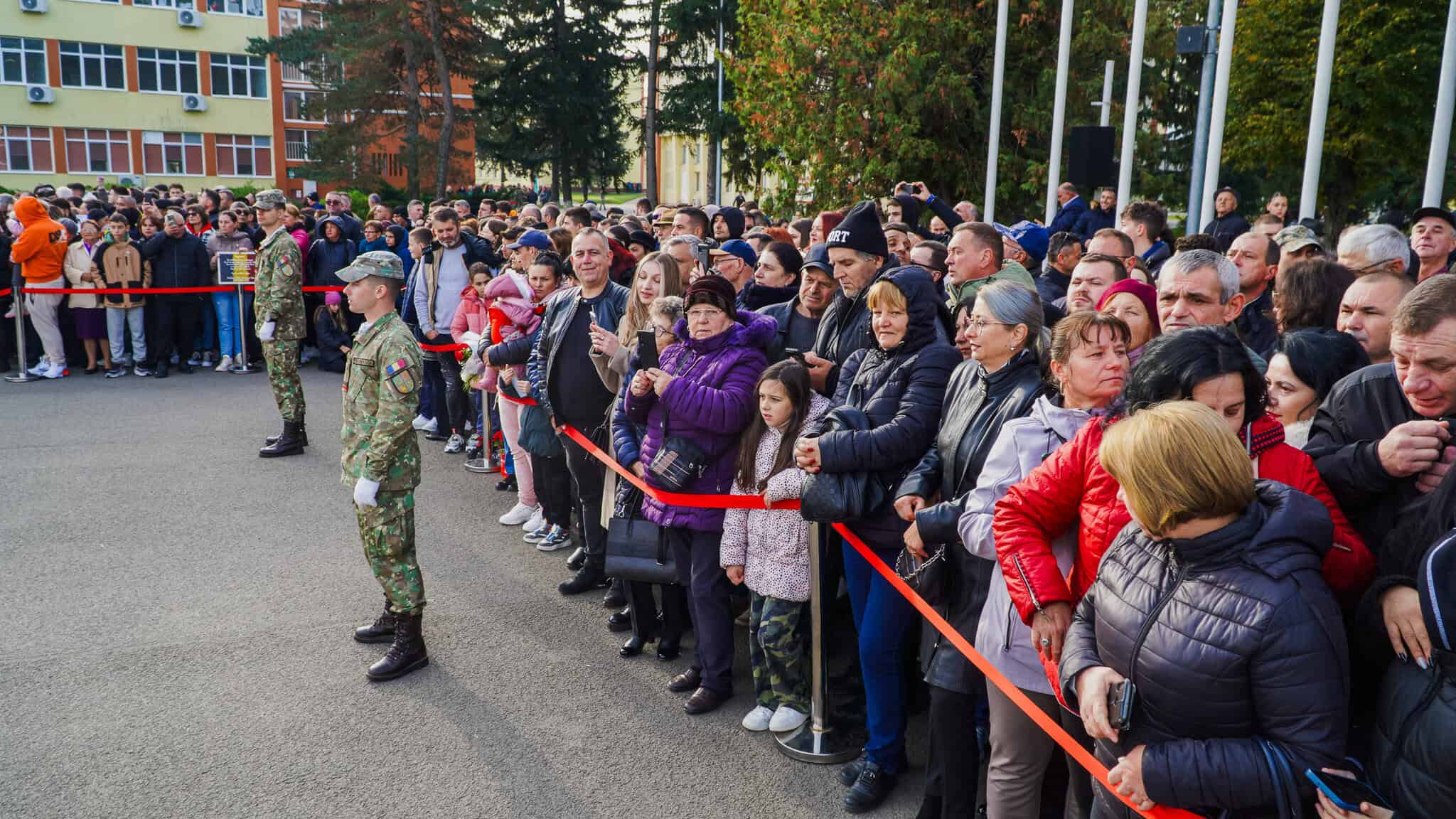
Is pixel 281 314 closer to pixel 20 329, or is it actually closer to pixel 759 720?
pixel 20 329

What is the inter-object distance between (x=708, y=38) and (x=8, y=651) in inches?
1427

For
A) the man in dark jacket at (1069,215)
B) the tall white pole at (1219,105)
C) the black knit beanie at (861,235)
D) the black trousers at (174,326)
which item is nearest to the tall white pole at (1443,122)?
the tall white pole at (1219,105)

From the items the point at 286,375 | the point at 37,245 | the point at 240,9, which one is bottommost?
the point at 286,375

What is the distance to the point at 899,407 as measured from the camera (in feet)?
14.4

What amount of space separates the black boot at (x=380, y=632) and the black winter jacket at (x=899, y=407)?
296 centimetres

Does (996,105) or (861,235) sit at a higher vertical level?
(996,105)

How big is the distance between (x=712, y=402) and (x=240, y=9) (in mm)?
55382

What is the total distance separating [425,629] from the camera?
6.29 metres

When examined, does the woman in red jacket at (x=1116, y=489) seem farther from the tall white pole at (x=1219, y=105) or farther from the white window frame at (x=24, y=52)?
the white window frame at (x=24, y=52)

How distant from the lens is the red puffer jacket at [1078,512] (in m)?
2.99

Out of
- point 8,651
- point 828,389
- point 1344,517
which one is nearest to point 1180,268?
point 1344,517

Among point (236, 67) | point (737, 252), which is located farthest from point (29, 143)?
point (737, 252)

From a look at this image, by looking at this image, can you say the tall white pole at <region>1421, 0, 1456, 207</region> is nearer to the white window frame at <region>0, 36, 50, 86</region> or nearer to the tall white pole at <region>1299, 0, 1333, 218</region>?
the tall white pole at <region>1299, 0, 1333, 218</region>

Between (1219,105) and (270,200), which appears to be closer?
(270,200)
